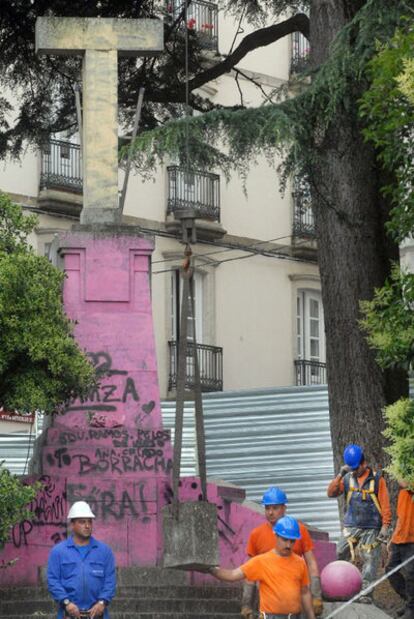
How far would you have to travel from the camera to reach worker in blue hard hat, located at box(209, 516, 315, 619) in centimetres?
1502

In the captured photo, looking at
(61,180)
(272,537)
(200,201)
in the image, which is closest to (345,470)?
(272,537)

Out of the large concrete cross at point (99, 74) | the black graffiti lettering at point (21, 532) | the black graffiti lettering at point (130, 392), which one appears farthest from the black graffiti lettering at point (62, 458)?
the large concrete cross at point (99, 74)

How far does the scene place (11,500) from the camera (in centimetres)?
1844

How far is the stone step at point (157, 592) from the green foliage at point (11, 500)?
902mm

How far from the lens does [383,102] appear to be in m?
19.2

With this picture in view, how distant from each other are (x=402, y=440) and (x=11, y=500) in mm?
3412

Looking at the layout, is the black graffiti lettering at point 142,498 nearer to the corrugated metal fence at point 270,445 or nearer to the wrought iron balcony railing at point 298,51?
the corrugated metal fence at point 270,445

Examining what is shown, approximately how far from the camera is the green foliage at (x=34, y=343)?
1881 cm

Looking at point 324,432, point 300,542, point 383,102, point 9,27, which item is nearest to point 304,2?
point 9,27

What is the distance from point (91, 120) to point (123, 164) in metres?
0.92

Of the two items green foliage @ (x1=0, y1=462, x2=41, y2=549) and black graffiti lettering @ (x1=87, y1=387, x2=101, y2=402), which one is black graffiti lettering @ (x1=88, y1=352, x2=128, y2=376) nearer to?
black graffiti lettering @ (x1=87, y1=387, x2=101, y2=402)

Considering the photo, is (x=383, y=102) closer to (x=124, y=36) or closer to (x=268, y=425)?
(x=124, y=36)

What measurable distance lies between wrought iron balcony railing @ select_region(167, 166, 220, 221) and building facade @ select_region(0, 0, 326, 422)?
0.06 feet

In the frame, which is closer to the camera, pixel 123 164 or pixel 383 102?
pixel 383 102
